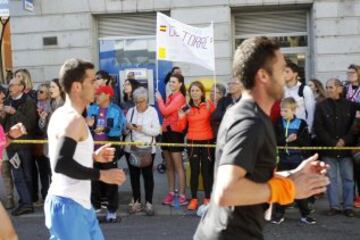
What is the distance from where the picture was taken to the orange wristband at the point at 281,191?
2.67 metres

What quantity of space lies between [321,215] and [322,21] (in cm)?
637

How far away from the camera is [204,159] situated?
8695 mm

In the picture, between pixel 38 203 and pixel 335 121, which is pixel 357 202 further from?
pixel 38 203

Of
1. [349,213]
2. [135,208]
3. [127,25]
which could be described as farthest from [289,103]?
[127,25]

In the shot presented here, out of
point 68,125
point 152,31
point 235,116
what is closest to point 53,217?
point 68,125

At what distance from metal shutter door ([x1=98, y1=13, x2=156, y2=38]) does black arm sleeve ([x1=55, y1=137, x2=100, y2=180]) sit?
34.9ft

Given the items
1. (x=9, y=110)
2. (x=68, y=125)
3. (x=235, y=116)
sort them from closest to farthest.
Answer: (x=235, y=116) < (x=68, y=125) < (x=9, y=110)

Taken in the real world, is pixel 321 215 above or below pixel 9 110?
below

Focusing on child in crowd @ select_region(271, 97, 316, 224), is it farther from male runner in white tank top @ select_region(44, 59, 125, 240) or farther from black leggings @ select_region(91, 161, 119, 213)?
male runner in white tank top @ select_region(44, 59, 125, 240)

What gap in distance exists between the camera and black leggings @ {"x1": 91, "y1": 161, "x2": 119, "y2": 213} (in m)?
8.16

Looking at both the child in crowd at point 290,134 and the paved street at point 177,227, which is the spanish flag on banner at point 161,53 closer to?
the child in crowd at point 290,134

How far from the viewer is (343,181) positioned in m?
8.30

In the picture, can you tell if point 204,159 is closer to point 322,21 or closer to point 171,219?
point 171,219

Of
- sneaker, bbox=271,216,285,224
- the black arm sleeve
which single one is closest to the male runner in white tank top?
the black arm sleeve
